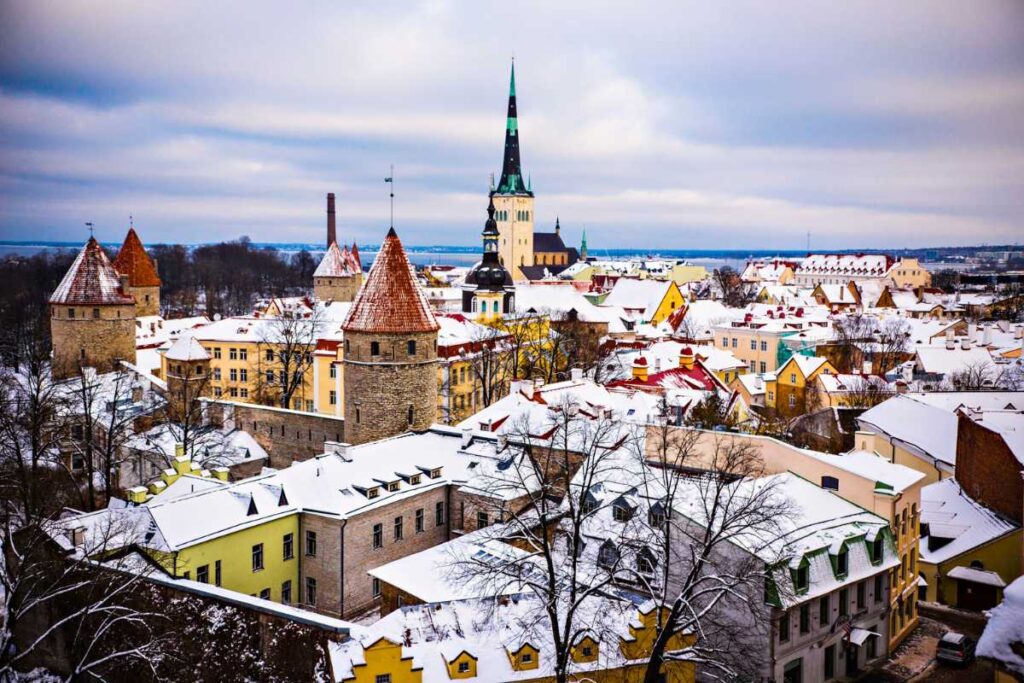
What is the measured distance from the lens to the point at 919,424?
32.1 m

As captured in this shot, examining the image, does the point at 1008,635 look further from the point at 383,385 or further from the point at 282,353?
the point at 282,353

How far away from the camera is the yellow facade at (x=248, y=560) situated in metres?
21.0

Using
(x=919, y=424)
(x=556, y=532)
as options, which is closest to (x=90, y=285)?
(x=556, y=532)

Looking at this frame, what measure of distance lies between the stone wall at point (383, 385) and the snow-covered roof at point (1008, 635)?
20242 mm

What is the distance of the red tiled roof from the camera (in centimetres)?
4209

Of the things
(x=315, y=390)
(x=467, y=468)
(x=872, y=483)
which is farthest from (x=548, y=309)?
(x=872, y=483)

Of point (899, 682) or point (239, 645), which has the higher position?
point (239, 645)

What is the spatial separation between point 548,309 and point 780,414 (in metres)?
25.9

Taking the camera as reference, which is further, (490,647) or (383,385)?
(383,385)

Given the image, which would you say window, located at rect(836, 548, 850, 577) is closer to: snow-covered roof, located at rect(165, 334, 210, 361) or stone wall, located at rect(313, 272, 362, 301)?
snow-covered roof, located at rect(165, 334, 210, 361)

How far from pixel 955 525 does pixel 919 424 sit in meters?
6.13

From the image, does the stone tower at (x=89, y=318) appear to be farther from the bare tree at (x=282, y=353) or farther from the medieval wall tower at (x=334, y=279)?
the medieval wall tower at (x=334, y=279)

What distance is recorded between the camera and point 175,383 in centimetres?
3828

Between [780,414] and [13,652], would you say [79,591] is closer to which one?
[13,652]
